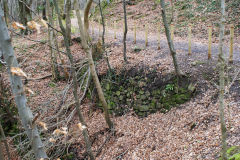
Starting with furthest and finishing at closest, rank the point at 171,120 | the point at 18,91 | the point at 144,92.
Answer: the point at 144,92 < the point at 171,120 < the point at 18,91

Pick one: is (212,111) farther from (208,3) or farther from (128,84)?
(208,3)

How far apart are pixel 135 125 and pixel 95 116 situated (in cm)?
258

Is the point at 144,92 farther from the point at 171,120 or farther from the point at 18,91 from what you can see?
the point at 18,91

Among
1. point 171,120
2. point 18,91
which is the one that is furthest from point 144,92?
point 18,91

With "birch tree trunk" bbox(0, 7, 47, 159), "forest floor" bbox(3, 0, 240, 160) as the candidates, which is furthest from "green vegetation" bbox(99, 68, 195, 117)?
"birch tree trunk" bbox(0, 7, 47, 159)

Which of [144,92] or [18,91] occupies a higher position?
[18,91]

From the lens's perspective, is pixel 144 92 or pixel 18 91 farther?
pixel 144 92

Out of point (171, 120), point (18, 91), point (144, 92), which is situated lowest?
point (171, 120)

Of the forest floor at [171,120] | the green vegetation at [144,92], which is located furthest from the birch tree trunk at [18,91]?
the green vegetation at [144,92]

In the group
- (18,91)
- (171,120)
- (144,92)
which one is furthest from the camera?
(144,92)

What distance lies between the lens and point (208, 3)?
613 inches

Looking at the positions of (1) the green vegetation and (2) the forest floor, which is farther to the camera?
(1) the green vegetation

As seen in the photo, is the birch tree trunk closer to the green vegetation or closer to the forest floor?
the forest floor

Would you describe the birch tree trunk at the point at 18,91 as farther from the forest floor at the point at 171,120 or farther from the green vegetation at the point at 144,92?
the green vegetation at the point at 144,92
